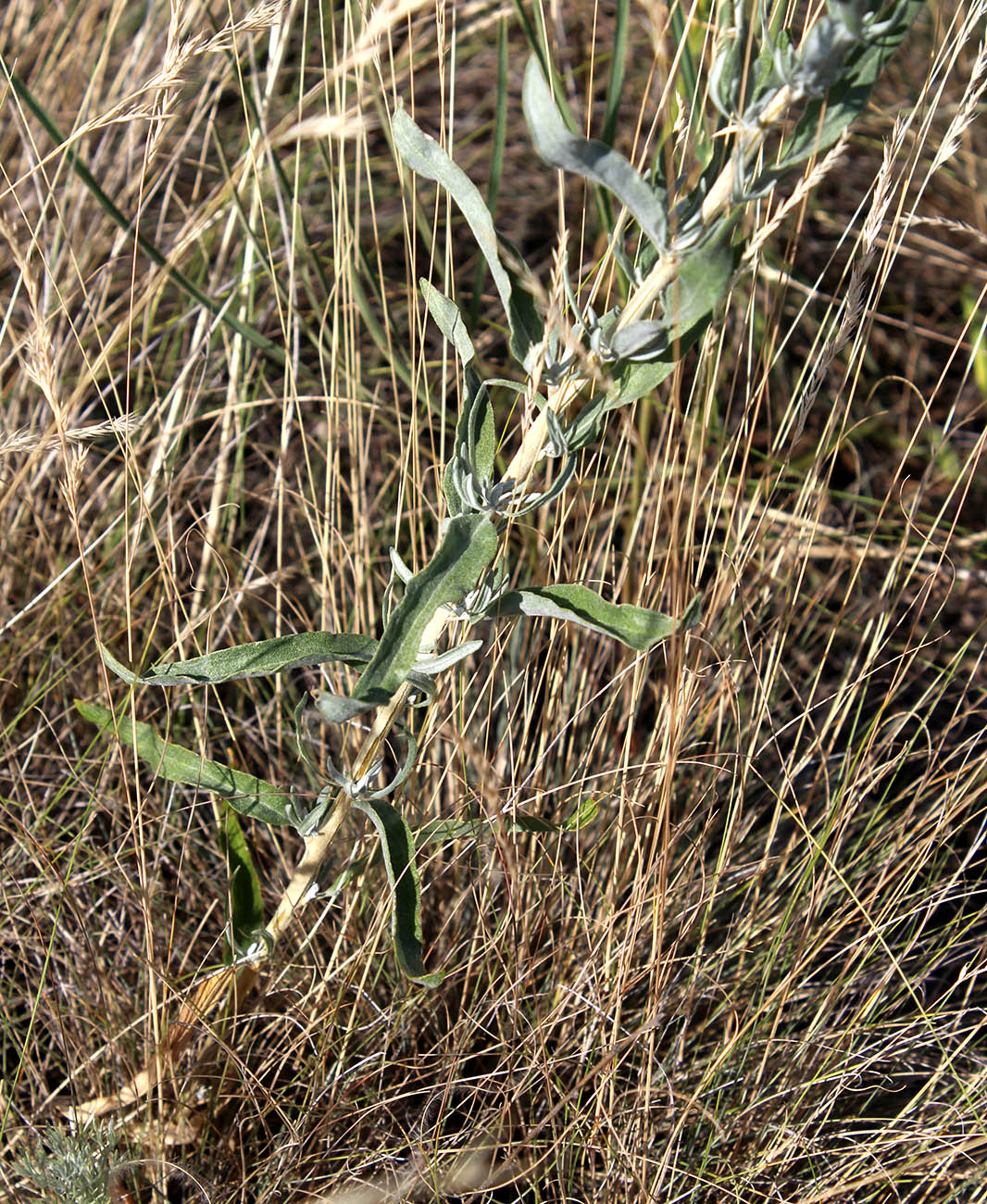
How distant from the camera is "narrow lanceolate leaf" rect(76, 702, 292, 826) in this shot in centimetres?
88

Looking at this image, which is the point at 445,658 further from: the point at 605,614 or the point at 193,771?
A: the point at 193,771

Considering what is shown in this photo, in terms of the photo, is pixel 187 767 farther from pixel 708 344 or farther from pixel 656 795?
pixel 708 344

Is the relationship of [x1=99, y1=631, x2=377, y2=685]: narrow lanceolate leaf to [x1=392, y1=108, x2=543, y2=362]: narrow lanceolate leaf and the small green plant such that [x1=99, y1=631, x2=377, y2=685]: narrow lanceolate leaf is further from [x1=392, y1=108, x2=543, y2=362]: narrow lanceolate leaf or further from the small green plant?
the small green plant

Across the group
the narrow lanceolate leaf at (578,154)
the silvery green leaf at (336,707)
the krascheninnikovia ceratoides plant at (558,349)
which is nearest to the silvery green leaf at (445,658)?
the krascheninnikovia ceratoides plant at (558,349)

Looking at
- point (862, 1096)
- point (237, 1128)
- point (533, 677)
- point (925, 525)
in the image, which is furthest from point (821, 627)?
point (237, 1128)

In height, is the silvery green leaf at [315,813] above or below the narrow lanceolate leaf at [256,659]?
below

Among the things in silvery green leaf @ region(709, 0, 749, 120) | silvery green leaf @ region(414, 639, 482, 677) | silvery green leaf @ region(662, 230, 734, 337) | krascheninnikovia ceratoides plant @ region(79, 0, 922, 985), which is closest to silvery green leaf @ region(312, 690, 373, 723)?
krascheninnikovia ceratoides plant @ region(79, 0, 922, 985)

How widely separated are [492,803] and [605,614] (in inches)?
7.6

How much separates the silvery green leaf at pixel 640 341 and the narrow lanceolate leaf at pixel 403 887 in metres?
0.40

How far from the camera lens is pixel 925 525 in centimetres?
169

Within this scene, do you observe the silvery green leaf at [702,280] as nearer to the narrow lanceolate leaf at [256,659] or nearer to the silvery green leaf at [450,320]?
the silvery green leaf at [450,320]

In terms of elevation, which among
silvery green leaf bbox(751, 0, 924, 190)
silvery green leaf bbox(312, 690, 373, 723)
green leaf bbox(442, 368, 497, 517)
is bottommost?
silvery green leaf bbox(312, 690, 373, 723)

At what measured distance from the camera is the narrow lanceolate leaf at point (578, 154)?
63 centimetres

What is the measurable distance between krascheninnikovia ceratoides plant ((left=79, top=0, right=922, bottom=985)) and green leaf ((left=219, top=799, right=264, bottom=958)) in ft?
0.25
